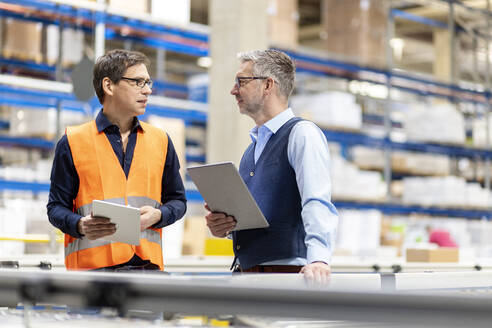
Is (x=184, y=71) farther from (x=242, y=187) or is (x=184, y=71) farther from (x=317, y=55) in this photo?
(x=242, y=187)

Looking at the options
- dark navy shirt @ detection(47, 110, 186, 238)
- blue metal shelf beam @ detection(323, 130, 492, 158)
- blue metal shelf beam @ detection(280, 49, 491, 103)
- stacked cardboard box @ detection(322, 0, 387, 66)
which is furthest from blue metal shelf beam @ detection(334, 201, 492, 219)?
dark navy shirt @ detection(47, 110, 186, 238)

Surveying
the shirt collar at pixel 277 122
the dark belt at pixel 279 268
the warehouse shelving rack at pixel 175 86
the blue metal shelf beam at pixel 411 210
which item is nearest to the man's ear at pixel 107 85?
the shirt collar at pixel 277 122

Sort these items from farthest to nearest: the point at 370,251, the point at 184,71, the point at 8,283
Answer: the point at 184,71
the point at 370,251
the point at 8,283

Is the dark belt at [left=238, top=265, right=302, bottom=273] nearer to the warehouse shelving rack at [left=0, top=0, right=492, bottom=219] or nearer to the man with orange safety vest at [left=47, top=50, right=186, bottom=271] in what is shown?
the man with orange safety vest at [left=47, top=50, right=186, bottom=271]

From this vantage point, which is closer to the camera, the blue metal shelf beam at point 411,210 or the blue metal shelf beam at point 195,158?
the blue metal shelf beam at point 411,210

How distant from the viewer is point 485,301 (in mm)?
813

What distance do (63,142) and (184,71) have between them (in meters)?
11.8

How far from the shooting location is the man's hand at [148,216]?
7.14 ft

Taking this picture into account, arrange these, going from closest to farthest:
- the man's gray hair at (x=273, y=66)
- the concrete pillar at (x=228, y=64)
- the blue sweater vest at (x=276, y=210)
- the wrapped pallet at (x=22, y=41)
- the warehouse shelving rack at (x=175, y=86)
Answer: the blue sweater vest at (x=276, y=210) < the man's gray hair at (x=273, y=66) < the warehouse shelving rack at (x=175, y=86) < the concrete pillar at (x=228, y=64) < the wrapped pallet at (x=22, y=41)

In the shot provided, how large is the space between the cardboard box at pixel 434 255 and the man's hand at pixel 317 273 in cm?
→ 283

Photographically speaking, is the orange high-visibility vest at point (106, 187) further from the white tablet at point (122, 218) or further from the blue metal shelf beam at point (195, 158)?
the blue metal shelf beam at point (195, 158)

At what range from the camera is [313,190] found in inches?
81.4

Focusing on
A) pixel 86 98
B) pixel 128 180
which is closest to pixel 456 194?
pixel 86 98

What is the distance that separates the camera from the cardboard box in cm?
466
